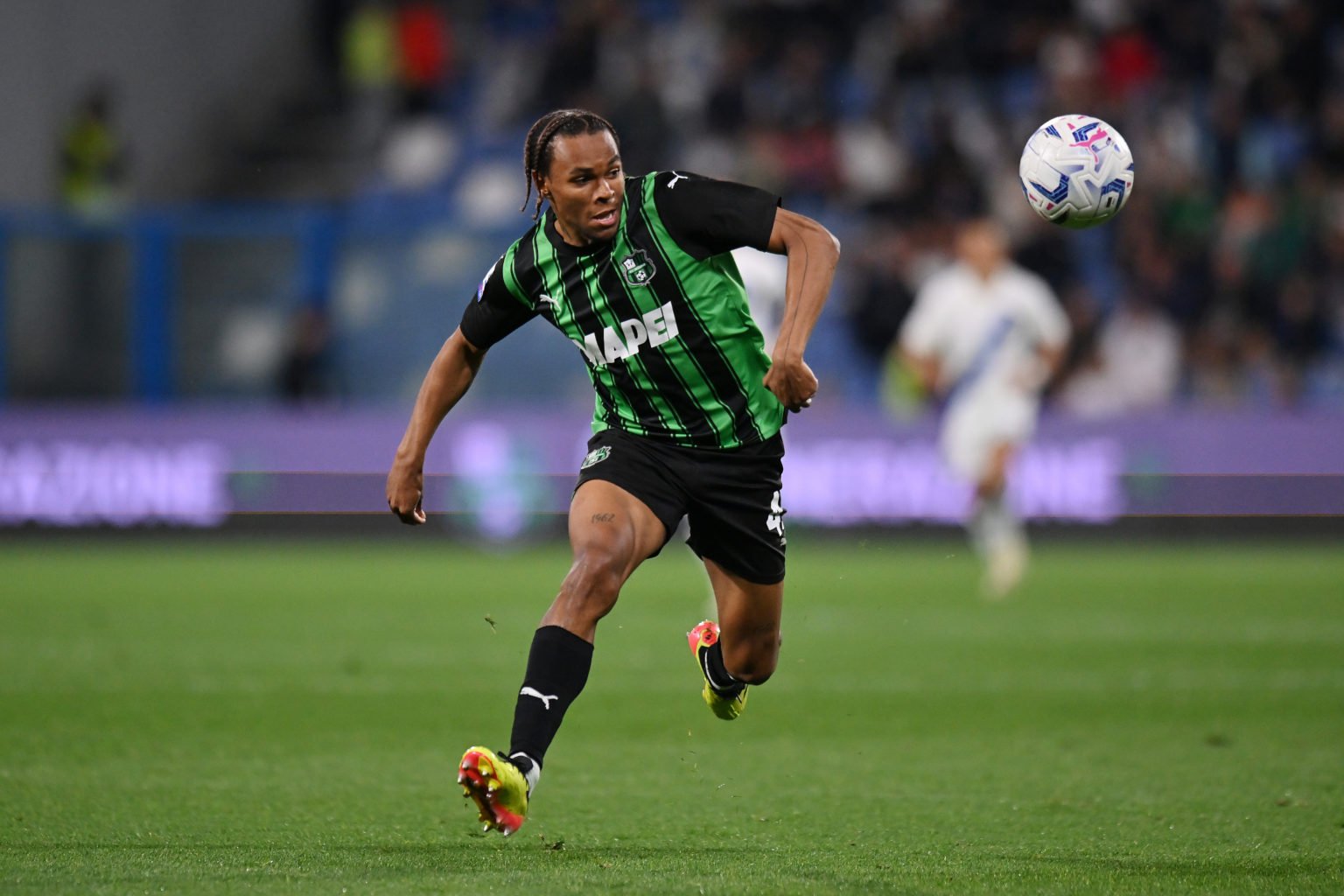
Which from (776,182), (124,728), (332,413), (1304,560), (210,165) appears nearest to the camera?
(124,728)

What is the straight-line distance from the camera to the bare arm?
16.6 feet

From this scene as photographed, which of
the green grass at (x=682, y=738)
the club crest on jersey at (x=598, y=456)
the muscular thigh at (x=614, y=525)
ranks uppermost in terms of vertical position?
the club crest on jersey at (x=598, y=456)

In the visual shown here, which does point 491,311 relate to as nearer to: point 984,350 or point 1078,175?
point 1078,175

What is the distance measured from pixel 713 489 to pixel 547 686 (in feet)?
3.28

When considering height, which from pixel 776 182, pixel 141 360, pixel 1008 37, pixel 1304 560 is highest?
pixel 1008 37

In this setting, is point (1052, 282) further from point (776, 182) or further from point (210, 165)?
point (210, 165)

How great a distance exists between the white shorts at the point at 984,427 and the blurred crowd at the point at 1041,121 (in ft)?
11.5

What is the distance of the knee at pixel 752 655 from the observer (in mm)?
6215

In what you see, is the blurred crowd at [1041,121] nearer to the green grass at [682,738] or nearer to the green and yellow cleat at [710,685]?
the green grass at [682,738]

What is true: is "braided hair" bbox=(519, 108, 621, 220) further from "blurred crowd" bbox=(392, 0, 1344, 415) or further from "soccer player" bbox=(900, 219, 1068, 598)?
"blurred crowd" bbox=(392, 0, 1344, 415)

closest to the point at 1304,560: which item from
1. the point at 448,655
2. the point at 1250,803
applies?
the point at 448,655

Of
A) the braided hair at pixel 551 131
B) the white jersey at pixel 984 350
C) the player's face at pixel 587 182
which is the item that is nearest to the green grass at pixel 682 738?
the white jersey at pixel 984 350

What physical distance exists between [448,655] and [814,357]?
7.56 meters

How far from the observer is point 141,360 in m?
17.1
